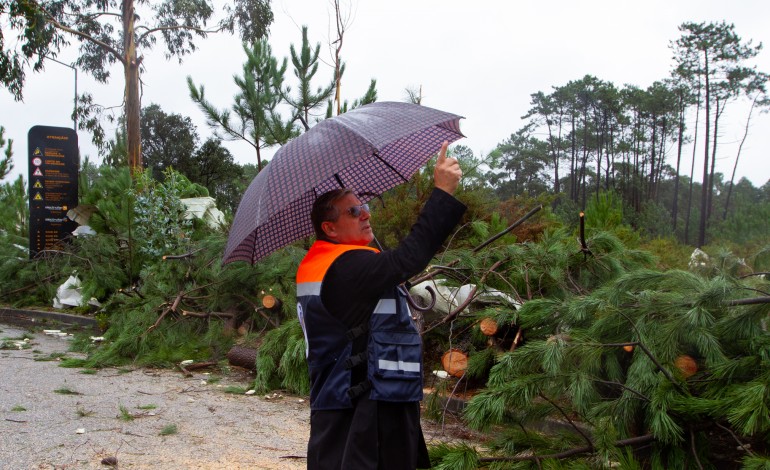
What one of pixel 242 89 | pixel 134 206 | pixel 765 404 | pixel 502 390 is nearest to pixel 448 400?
pixel 502 390

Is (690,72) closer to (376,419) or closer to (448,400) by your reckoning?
(448,400)

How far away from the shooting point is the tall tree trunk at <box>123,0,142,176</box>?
57.3 feet

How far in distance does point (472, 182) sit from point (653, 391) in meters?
6.33

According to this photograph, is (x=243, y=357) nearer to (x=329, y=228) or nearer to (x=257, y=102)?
(x=329, y=228)

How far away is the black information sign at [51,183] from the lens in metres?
12.2

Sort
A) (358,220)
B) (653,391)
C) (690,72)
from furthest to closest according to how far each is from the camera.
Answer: (690,72)
(653,391)
(358,220)

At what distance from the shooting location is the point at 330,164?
2.27m

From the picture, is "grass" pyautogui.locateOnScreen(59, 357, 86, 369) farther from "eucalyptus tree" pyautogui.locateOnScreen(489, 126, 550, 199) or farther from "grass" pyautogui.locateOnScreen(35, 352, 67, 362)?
"eucalyptus tree" pyautogui.locateOnScreen(489, 126, 550, 199)

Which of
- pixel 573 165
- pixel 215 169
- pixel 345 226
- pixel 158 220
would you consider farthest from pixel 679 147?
pixel 345 226

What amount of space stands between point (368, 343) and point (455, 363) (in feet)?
10.4

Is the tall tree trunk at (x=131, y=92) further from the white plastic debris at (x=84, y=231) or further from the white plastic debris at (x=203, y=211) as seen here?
the white plastic debris at (x=84, y=231)

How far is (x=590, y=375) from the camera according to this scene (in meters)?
3.39

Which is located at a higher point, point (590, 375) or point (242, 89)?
point (242, 89)

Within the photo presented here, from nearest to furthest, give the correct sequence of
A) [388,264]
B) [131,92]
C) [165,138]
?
[388,264]
[131,92]
[165,138]
